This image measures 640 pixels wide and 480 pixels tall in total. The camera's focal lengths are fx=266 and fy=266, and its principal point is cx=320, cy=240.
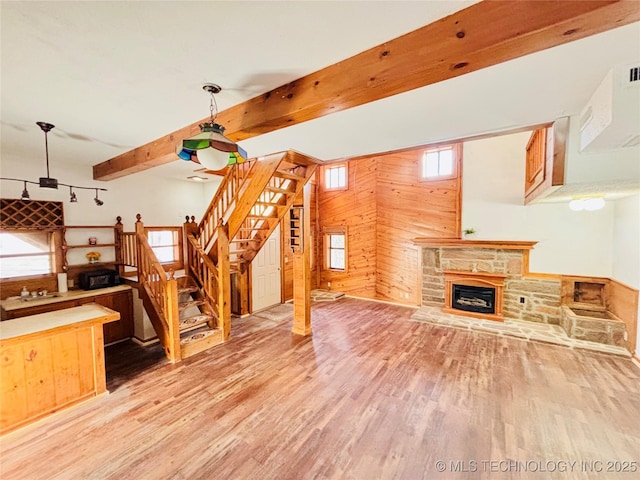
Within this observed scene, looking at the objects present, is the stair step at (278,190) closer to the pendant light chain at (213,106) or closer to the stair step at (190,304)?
the pendant light chain at (213,106)

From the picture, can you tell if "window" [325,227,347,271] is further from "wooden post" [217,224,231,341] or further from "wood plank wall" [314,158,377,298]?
"wooden post" [217,224,231,341]

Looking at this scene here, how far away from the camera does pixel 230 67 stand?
1.64 metres

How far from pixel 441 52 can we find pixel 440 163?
4856mm

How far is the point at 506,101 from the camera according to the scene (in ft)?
6.51

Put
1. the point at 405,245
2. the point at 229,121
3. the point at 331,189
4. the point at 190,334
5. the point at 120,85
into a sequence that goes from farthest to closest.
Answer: the point at 331,189 → the point at 405,245 → the point at 190,334 → the point at 229,121 → the point at 120,85

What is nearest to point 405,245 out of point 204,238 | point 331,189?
point 331,189

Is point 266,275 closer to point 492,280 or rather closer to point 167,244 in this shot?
point 167,244

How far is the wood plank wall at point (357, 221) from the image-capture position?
657 centimetres

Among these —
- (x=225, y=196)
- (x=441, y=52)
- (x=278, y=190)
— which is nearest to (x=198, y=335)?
(x=225, y=196)

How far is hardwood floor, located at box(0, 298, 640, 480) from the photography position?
192 cm

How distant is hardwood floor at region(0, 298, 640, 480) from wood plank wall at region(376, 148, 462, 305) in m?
2.40

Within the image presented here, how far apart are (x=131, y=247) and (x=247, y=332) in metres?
2.29

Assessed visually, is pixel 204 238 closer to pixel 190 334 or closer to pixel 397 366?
pixel 190 334

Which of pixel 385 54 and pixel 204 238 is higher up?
pixel 385 54
